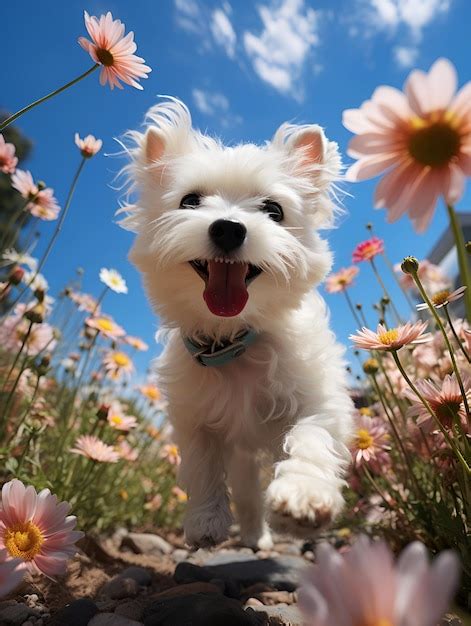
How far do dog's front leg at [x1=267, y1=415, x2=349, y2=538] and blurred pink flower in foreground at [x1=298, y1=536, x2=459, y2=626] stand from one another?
0.89 metres

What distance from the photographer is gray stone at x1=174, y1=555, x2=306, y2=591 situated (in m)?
2.45

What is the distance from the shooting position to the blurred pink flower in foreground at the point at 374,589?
1.96ft

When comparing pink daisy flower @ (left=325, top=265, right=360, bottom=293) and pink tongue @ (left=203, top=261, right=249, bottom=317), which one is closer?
pink tongue @ (left=203, top=261, right=249, bottom=317)

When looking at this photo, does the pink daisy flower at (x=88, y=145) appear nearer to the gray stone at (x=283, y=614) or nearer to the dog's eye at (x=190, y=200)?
the dog's eye at (x=190, y=200)

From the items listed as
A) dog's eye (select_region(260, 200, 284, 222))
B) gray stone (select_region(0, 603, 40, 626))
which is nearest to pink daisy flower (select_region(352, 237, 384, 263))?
dog's eye (select_region(260, 200, 284, 222))

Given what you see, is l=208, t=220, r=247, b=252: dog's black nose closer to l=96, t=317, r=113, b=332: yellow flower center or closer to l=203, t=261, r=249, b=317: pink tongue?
l=203, t=261, r=249, b=317: pink tongue

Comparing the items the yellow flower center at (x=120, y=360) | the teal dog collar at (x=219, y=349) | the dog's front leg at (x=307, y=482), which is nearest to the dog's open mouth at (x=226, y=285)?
the teal dog collar at (x=219, y=349)

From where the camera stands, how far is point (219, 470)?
2.44 m

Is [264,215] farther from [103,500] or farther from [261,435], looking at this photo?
[103,500]

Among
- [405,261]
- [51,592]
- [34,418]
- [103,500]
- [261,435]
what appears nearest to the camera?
[405,261]

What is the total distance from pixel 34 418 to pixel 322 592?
2.57 metres

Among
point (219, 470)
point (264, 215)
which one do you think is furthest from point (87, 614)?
point (264, 215)

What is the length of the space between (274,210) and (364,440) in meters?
1.08

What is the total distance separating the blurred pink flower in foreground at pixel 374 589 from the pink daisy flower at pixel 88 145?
228cm
